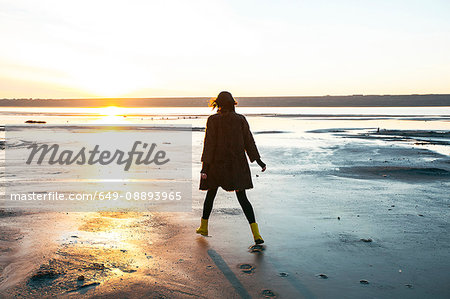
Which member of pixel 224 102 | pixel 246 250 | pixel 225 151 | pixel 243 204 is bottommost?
pixel 246 250

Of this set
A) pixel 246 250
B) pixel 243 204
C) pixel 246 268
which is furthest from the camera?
pixel 243 204

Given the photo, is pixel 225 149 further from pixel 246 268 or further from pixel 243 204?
pixel 246 268

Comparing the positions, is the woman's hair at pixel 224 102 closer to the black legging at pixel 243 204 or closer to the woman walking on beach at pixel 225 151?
the woman walking on beach at pixel 225 151

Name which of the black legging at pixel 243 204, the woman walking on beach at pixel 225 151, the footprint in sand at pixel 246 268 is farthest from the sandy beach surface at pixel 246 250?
the woman walking on beach at pixel 225 151

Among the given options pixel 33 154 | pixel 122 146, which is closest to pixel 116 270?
pixel 33 154

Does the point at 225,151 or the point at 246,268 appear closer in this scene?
the point at 246,268

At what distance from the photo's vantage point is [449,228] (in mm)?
5777

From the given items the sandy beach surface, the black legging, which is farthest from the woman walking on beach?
the sandy beach surface

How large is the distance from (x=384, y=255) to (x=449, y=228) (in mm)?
1743

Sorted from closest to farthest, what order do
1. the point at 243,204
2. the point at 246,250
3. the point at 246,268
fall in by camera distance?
1. the point at 246,268
2. the point at 246,250
3. the point at 243,204

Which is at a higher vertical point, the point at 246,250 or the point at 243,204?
the point at 243,204

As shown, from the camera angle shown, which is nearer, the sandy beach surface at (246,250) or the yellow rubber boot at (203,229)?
the sandy beach surface at (246,250)

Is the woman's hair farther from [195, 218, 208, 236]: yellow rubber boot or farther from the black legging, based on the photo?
[195, 218, 208, 236]: yellow rubber boot

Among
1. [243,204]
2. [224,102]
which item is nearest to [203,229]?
[243,204]
